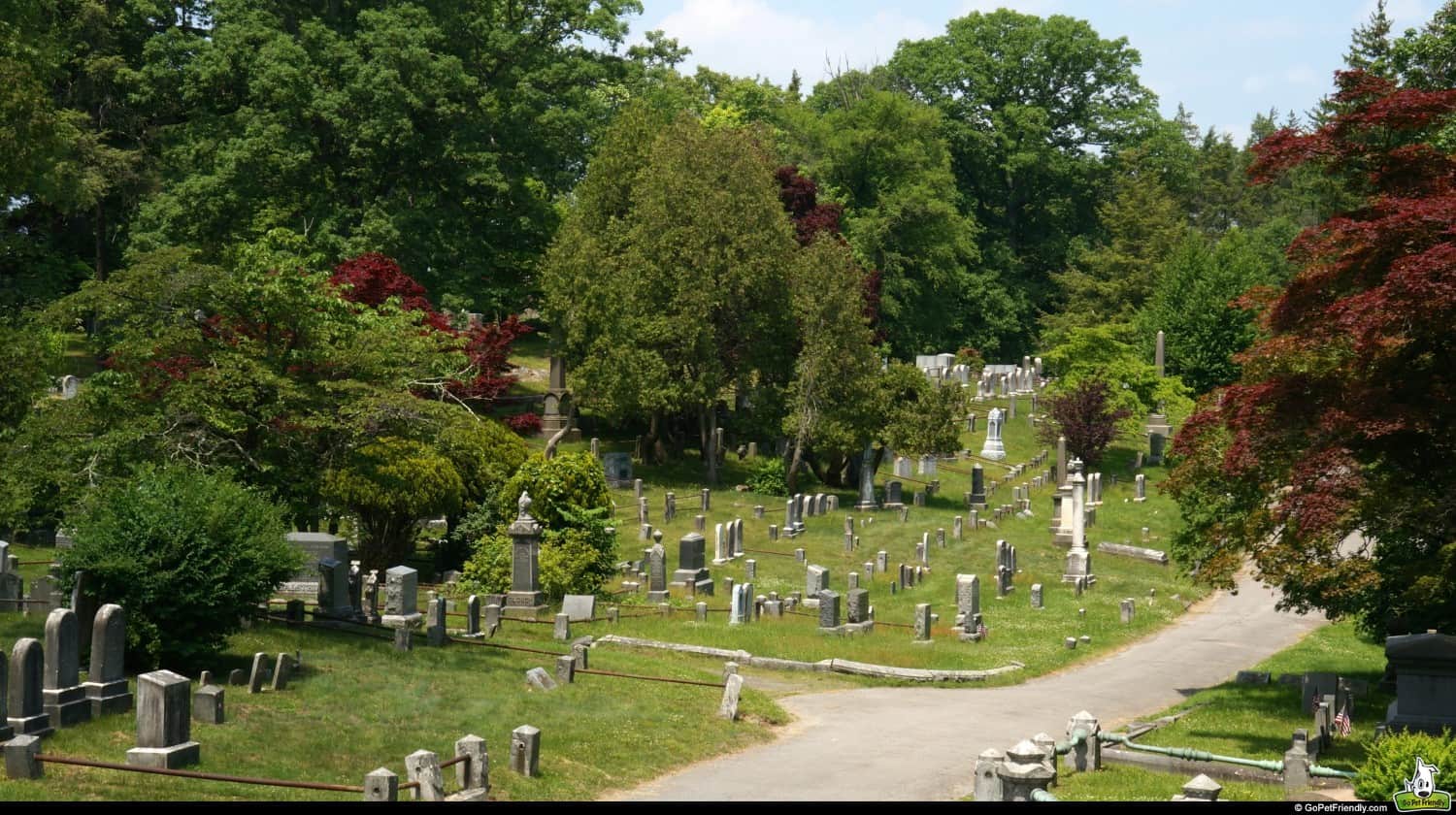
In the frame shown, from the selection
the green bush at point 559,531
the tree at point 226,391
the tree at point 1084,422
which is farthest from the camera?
the tree at point 1084,422

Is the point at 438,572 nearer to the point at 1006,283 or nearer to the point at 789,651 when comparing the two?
the point at 789,651

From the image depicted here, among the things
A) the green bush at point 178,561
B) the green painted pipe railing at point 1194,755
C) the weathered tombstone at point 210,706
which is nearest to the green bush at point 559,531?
the green bush at point 178,561

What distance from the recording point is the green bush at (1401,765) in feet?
54.4

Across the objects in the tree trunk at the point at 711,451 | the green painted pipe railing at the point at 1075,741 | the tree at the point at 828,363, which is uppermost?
the tree at the point at 828,363

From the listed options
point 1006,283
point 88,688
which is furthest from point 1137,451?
point 88,688

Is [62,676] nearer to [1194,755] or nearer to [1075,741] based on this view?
[1075,741]

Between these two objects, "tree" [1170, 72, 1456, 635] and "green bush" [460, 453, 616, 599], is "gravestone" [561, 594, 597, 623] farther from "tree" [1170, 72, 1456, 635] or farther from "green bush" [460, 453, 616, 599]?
"tree" [1170, 72, 1456, 635]

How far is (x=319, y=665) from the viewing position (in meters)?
24.9

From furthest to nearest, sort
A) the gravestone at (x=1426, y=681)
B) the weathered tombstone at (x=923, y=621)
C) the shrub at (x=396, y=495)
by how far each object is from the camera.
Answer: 1. the shrub at (x=396, y=495)
2. the weathered tombstone at (x=923, y=621)
3. the gravestone at (x=1426, y=681)

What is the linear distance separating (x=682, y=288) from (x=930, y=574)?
15.6m

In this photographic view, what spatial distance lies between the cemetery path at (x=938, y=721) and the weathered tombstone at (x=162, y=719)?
5.27 metres

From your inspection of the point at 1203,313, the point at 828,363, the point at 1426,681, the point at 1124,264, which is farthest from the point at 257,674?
the point at 1124,264

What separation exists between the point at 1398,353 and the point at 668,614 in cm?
1693

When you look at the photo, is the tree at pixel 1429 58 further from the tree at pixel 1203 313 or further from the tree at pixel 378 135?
the tree at pixel 378 135
